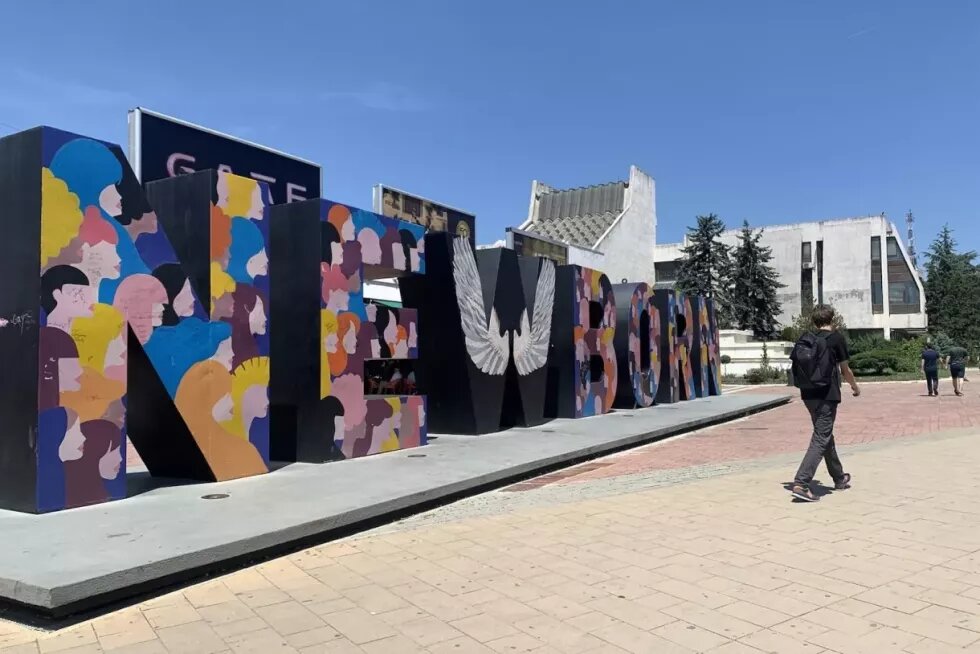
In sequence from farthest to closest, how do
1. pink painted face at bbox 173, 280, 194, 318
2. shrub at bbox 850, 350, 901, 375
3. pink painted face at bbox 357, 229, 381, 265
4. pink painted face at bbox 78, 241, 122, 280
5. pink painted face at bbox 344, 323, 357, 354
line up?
shrub at bbox 850, 350, 901, 375 < pink painted face at bbox 357, 229, 381, 265 < pink painted face at bbox 344, 323, 357, 354 < pink painted face at bbox 173, 280, 194, 318 < pink painted face at bbox 78, 241, 122, 280

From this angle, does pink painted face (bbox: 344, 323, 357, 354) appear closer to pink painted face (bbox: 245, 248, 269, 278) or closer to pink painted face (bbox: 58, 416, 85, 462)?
pink painted face (bbox: 245, 248, 269, 278)

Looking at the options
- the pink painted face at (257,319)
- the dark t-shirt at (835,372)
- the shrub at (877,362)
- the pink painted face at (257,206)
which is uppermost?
the pink painted face at (257,206)

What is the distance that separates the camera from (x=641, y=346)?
18.3 m

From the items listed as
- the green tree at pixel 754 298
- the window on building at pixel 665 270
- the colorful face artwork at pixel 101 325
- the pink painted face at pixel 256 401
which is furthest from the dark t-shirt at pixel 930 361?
the window on building at pixel 665 270

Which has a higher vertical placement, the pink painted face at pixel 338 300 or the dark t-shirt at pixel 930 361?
the pink painted face at pixel 338 300

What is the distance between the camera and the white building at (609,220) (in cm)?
5088

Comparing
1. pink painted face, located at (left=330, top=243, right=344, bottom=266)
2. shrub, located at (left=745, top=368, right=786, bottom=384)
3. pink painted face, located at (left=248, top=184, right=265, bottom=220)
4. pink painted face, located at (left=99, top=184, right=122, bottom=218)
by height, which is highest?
pink painted face, located at (left=248, top=184, right=265, bottom=220)

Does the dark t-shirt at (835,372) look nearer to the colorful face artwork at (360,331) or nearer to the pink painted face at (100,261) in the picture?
the colorful face artwork at (360,331)

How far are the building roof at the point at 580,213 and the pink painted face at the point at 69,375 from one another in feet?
148

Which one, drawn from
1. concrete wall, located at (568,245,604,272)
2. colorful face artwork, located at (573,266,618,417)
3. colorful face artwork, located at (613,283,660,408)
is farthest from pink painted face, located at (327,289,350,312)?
concrete wall, located at (568,245,604,272)

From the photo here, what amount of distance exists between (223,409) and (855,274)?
210ft

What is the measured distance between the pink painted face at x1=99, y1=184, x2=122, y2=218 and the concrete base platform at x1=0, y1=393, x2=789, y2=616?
9.36ft

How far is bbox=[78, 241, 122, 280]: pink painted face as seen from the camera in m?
6.83

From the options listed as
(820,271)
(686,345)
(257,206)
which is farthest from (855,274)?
(257,206)
